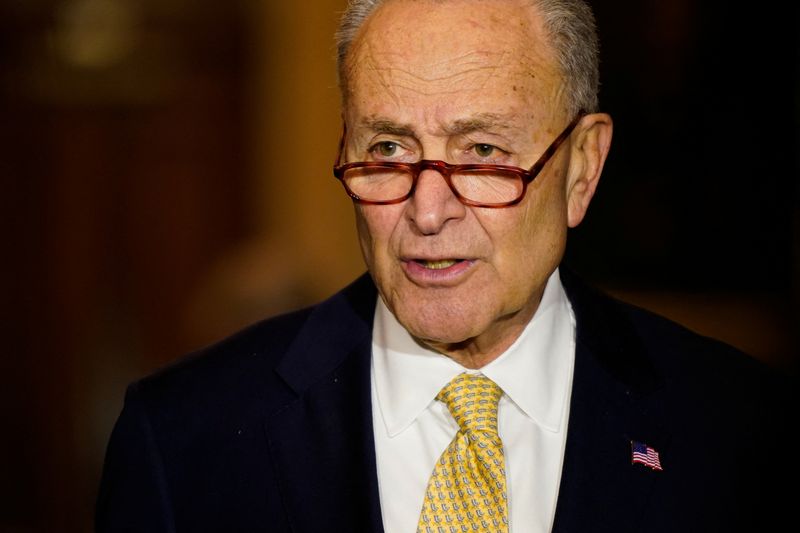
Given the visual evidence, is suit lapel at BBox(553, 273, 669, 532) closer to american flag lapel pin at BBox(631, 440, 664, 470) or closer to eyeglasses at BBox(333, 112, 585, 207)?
american flag lapel pin at BBox(631, 440, 664, 470)

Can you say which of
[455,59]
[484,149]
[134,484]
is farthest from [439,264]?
[134,484]

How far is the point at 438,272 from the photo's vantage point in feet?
5.99

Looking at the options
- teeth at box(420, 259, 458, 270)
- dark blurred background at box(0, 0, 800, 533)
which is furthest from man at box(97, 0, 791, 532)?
dark blurred background at box(0, 0, 800, 533)

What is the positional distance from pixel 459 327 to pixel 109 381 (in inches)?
136

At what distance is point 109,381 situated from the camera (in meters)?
4.93

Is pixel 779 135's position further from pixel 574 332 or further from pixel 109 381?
pixel 109 381

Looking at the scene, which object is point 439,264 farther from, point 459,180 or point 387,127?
point 387,127

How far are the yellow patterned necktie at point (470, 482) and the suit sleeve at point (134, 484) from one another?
470 millimetres

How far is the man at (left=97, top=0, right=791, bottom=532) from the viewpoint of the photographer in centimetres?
182

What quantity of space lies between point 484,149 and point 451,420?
504mm

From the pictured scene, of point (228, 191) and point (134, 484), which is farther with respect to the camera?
point (228, 191)

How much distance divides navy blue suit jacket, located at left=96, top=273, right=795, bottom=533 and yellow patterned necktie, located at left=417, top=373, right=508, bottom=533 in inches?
4.0

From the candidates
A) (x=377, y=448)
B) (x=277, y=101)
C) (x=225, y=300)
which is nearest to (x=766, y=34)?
(x=277, y=101)

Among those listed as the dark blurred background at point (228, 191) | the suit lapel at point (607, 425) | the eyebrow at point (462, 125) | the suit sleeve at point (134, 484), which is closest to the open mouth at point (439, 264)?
the eyebrow at point (462, 125)
